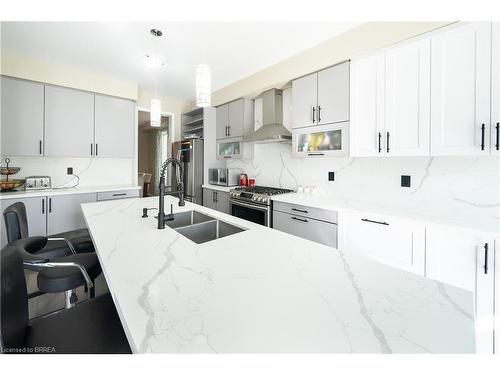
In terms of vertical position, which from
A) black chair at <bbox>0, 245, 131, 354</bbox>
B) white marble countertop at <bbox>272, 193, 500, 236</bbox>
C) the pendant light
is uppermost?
the pendant light

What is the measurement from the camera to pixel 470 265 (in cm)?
155

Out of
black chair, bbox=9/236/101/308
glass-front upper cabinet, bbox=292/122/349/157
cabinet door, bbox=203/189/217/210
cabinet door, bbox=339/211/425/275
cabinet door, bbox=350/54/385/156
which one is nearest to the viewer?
black chair, bbox=9/236/101/308

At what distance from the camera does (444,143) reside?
1.76 meters

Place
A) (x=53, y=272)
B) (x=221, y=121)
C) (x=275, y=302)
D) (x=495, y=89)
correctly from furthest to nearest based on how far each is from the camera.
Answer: (x=221, y=121) → (x=495, y=89) → (x=53, y=272) → (x=275, y=302)

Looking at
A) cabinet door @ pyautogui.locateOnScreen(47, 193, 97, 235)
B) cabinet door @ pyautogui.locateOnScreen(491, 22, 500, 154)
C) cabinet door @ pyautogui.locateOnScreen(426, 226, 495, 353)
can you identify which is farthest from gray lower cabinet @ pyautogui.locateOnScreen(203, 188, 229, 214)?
cabinet door @ pyautogui.locateOnScreen(491, 22, 500, 154)

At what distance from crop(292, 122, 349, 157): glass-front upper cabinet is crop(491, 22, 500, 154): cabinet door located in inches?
39.1

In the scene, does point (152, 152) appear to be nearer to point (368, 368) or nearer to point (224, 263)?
point (224, 263)

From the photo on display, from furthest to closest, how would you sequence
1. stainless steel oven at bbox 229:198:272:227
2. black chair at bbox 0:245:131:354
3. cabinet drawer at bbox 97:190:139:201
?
cabinet drawer at bbox 97:190:139:201 → stainless steel oven at bbox 229:198:272:227 → black chair at bbox 0:245:131:354

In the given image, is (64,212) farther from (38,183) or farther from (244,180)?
(244,180)

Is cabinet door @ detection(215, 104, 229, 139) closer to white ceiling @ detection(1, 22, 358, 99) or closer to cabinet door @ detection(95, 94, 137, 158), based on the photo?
white ceiling @ detection(1, 22, 358, 99)

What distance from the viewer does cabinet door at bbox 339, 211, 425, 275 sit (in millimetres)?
1762

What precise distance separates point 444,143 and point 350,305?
173 centimetres

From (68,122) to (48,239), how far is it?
6.98 ft

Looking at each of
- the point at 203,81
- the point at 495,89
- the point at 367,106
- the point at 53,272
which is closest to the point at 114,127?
the point at 203,81
